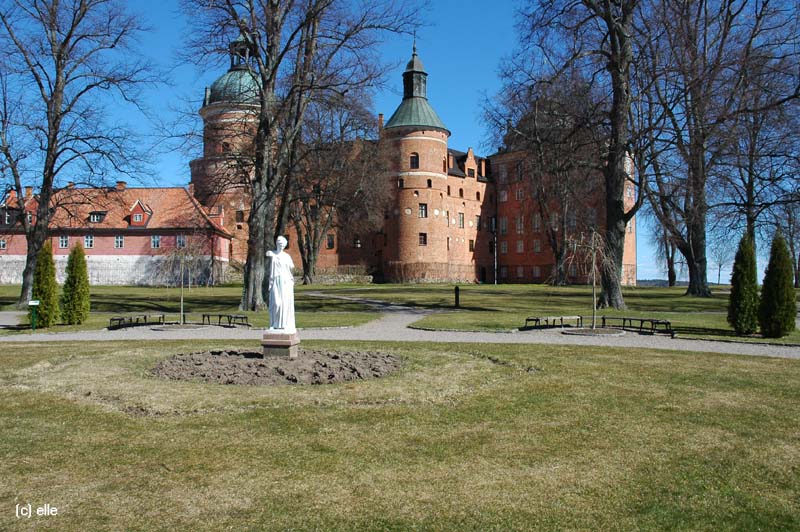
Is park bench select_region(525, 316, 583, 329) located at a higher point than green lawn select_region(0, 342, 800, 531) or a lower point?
higher

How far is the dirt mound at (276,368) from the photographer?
33.4 ft

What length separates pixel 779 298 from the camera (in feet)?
56.4

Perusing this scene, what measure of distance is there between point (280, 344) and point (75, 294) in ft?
41.2

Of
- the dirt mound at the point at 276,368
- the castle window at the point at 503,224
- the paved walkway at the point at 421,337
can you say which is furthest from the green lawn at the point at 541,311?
the castle window at the point at 503,224

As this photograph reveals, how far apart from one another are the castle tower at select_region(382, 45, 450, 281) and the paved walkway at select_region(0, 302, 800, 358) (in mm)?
40721

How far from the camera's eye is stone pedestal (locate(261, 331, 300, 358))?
460 inches

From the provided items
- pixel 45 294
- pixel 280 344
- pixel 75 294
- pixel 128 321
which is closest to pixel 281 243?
pixel 280 344

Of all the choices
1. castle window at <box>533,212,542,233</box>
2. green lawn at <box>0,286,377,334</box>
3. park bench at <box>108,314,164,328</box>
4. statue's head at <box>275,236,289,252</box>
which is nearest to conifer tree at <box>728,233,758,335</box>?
green lawn at <box>0,286,377,334</box>

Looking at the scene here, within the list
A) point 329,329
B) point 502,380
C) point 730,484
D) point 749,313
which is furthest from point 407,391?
point 749,313

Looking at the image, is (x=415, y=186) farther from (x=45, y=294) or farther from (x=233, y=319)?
(x=45, y=294)

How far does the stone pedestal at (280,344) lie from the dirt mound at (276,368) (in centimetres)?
19

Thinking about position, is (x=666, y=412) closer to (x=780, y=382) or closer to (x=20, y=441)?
(x=780, y=382)

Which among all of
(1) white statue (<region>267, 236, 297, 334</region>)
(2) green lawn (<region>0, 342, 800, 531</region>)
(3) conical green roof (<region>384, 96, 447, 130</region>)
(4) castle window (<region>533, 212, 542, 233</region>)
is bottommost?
(2) green lawn (<region>0, 342, 800, 531</region>)

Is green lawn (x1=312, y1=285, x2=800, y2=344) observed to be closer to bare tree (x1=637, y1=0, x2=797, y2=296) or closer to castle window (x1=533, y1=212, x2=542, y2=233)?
bare tree (x1=637, y1=0, x2=797, y2=296)
